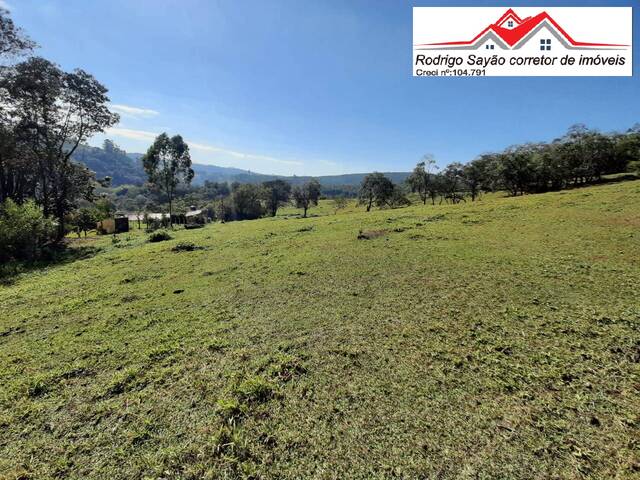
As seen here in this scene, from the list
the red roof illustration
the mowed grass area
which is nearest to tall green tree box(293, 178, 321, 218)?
the red roof illustration

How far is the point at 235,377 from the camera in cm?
455

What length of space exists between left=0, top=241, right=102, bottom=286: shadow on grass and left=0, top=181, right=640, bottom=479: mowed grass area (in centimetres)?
473

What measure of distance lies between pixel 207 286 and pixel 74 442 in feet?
18.9

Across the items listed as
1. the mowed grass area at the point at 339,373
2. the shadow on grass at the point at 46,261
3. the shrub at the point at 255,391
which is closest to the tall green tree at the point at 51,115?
the shadow on grass at the point at 46,261

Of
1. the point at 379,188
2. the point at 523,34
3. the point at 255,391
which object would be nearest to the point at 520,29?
the point at 523,34

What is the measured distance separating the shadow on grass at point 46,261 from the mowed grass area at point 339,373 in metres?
4.73

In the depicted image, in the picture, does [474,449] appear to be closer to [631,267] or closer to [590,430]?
[590,430]

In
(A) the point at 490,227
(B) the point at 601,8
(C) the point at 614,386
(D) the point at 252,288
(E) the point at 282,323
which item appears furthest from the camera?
(A) the point at 490,227

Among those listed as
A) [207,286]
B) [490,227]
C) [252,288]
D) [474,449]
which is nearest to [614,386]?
[474,449]

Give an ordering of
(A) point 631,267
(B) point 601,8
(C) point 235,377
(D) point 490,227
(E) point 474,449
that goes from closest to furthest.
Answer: (E) point 474,449 → (C) point 235,377 → (A) point 631,267 → (B) point 601,8 → (D) point 490,227

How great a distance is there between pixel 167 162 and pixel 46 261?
24.9 m

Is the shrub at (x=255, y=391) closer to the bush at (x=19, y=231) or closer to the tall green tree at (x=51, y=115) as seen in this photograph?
the bush at (x=19, y=231)

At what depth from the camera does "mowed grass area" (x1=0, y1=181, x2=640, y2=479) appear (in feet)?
10.5

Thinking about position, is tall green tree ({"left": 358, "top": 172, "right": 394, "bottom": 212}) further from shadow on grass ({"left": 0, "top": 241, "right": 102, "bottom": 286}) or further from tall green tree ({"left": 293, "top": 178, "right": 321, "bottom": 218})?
shadow on grass ({"left": 0, "top": 241, "right": 102, "bottom": 286})
